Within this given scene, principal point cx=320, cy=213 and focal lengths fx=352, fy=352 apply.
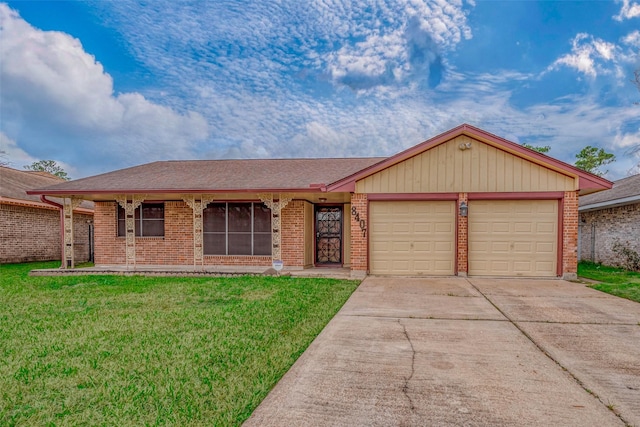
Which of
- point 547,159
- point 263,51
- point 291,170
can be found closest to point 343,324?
point 547,159

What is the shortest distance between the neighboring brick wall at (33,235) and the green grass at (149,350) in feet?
23.1

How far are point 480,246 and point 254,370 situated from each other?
7.53m

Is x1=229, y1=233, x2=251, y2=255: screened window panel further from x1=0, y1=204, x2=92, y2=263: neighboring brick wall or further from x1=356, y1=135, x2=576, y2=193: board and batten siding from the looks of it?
x1=0, y1=204, x2=92, y2=263: neighboring brick wall

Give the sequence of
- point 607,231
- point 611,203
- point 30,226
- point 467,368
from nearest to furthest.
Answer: point 467,368 < point 611,203 < point 607,231 < point 30,226

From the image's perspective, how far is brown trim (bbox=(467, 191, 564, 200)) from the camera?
8742mm

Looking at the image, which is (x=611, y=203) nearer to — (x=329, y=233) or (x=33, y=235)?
(x=329, y=233)

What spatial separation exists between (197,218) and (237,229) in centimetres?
130

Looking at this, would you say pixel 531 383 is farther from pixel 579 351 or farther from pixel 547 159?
pixel 547 159

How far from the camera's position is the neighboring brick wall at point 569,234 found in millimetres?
8672

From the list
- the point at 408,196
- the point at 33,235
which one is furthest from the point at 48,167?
the point at 408,196

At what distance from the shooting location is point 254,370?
3303mm

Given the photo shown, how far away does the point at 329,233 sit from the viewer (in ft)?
38.1

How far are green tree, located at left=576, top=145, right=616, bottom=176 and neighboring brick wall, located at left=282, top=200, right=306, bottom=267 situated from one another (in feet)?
104

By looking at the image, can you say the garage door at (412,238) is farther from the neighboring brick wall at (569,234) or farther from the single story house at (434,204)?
the neighboring brick wall at (569,234)
